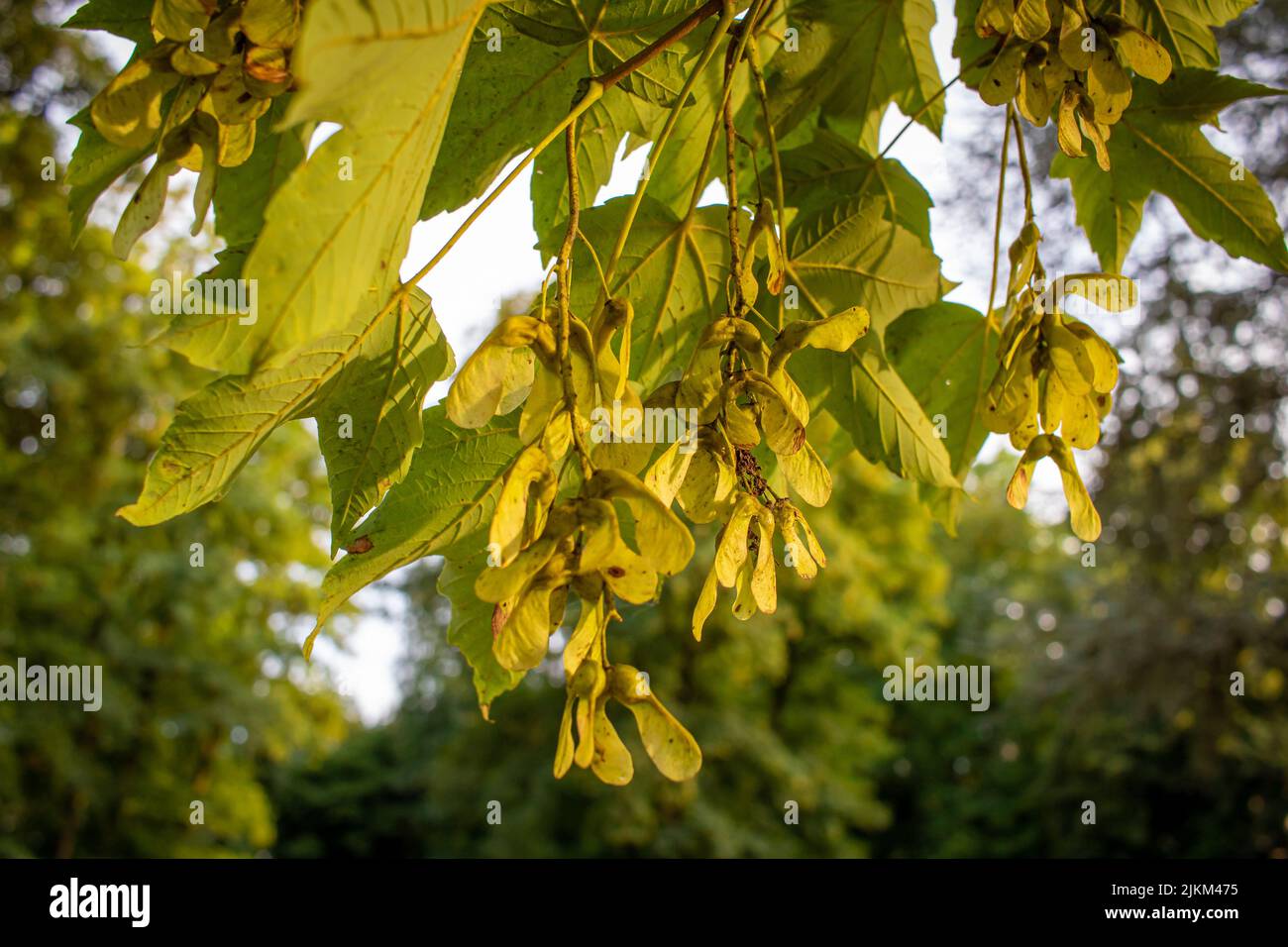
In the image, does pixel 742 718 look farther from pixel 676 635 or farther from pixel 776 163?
pixel 776 163

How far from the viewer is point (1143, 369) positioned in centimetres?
904

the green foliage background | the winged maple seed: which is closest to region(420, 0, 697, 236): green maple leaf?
the winged maple seed

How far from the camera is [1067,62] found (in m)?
0.76

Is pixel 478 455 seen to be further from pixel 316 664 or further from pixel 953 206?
pixel 316 664

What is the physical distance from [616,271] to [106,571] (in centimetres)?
1067

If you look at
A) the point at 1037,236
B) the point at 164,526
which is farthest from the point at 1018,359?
the point at 164,526

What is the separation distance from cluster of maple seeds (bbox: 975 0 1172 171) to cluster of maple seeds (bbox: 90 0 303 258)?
0.47 meters

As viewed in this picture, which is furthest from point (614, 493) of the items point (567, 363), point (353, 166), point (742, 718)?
point (742, 718)

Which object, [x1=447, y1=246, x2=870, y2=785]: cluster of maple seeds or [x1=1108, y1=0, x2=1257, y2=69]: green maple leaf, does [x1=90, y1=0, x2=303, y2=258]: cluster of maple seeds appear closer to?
[x1=447, y1=246, x2=870, y2=785]: cluster of maple seeds

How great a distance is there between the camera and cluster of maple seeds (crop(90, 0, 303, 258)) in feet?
2.02
